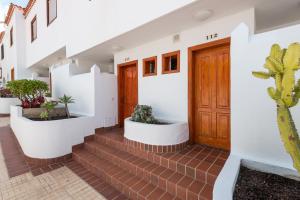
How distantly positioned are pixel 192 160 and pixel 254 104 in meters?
1.55

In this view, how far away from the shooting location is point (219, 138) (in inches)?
149

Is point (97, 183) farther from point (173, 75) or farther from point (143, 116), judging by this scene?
point (173, 75)

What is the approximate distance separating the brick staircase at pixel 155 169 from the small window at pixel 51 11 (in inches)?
287

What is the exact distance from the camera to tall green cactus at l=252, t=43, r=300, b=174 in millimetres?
1461

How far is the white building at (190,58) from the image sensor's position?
104 inches

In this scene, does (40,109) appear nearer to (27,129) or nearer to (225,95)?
(27,129)

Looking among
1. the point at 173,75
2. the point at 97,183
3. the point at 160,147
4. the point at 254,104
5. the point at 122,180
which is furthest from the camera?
the point at 173,75

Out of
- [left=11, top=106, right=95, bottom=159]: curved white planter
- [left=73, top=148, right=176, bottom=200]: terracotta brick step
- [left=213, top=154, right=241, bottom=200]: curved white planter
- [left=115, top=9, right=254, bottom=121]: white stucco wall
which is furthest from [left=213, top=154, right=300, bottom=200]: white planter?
[left=11, top=106, right=95, bottom=159]: curved white planter

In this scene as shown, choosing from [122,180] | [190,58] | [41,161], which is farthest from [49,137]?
[190,58]

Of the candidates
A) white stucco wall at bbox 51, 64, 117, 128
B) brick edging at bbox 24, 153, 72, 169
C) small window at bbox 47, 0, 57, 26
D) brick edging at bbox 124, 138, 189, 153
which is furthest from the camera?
small window at bbox 47, 0, 57, 26

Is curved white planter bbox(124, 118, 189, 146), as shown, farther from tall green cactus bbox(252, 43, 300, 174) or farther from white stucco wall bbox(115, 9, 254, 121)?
tall green cactus bbox(252, 43, 300, 174)

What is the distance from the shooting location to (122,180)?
10.2ft

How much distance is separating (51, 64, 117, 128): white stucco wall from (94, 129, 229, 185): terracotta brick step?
1.57m

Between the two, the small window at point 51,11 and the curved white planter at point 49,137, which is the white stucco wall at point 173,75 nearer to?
the curved white planter at point 49,137
